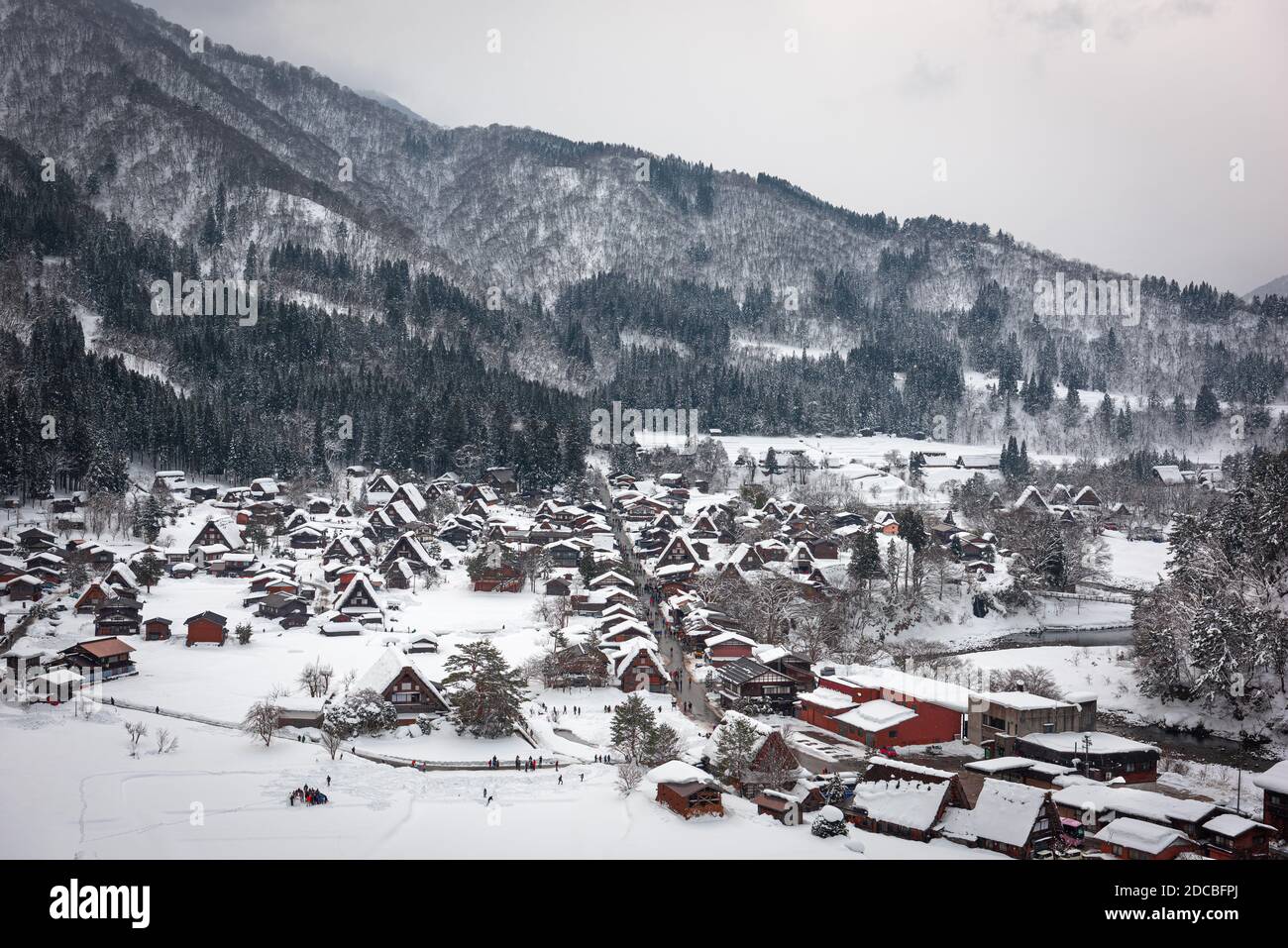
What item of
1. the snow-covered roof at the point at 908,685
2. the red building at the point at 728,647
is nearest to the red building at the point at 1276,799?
the snow-covered roof at the point at 908,685

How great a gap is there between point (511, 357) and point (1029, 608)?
10258cm

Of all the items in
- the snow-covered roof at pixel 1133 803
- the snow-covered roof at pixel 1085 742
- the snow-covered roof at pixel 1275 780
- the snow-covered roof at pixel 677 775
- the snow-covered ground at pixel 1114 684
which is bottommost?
the snow-covered ground at pixel 1114 684

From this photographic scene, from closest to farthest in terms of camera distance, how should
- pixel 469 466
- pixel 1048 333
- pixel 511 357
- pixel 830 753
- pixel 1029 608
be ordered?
pixel 830 753
pixel 1029 608
pixel 469 466
pixel 511 357
pixel 1048 333

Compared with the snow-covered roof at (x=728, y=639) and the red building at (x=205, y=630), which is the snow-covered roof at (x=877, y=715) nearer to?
the snow-covered roof at (x=728, y=639)

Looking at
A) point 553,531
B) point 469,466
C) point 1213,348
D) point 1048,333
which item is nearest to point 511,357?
point 469,466

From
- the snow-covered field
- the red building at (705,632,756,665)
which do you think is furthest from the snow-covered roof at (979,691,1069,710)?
the snow-covered field

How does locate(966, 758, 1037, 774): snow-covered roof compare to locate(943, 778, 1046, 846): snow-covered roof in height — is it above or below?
below

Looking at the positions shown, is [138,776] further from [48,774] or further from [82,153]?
[82,153]

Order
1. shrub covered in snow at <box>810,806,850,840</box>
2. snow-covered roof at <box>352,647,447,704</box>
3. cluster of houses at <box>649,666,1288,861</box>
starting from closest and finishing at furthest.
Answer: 1. shrub covered in snow at <box>810,806,850,840</box>
2. cluster of houses at <box>649,666,1288,861</box>
3. snow-covered roof at <box>352,647,447,704</box>

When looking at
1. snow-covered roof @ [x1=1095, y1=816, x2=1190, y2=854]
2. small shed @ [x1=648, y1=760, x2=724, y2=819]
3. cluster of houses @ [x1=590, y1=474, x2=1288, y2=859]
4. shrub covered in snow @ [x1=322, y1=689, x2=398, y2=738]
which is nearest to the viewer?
snow-covered roof @ [x1=1095, y1=816, x2=1190, y2=854]

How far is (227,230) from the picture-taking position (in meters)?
149

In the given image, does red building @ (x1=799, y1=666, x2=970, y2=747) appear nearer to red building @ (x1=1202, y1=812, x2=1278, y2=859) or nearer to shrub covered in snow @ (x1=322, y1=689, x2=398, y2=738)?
A: red building @ (x1=1202, y1=812, x2=1278, y2=859)

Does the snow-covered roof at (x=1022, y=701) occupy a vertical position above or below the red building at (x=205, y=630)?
below

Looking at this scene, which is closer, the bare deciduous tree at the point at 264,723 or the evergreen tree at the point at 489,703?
the bare deciduous tree at the point at 264,723
